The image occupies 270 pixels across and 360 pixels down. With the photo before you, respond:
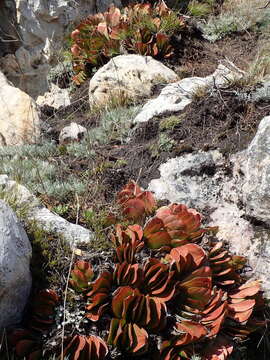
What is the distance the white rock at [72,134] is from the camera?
5.67 meters

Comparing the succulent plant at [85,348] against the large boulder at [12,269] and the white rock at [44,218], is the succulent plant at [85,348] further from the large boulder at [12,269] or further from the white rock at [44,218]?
the white rock at [44,218]

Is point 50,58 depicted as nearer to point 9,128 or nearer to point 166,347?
point 9,128

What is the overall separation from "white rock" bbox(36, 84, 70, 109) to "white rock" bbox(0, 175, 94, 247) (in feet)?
13.9

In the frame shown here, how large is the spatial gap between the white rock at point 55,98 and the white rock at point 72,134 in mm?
2178

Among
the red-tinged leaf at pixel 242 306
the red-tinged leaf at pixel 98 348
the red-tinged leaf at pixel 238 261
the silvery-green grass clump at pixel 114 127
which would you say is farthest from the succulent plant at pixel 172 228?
the silvery-green grass clump at pixel 114 127

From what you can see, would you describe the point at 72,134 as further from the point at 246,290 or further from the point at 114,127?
the point at 246,290

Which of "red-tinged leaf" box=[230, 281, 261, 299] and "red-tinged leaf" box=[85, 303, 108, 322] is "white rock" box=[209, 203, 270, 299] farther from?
"red-tinged leaf" box=[85, 303, 108, 322]

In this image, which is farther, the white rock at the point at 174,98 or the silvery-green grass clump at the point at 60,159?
the white rock at the point at 174,98

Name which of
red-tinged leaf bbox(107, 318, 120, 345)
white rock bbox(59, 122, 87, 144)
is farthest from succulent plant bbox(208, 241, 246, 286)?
white rock bbox(59, 122, 87, 144)

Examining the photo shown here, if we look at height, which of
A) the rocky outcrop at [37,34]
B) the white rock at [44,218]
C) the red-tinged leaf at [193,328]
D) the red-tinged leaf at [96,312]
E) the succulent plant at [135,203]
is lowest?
the rocky outcrop at [37,34]

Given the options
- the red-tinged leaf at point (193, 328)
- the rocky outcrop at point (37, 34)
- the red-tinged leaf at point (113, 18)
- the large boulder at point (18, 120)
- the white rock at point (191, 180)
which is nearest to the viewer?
the red-tinged leaf at point (193, 328)

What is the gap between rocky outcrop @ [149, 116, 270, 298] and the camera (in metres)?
4.07

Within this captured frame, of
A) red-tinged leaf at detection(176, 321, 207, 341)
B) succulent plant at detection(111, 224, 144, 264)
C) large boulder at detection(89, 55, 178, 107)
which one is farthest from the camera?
large boulder at detection(89, 55, 178, 107)

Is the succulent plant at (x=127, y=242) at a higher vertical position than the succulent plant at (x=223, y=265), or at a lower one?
higher
